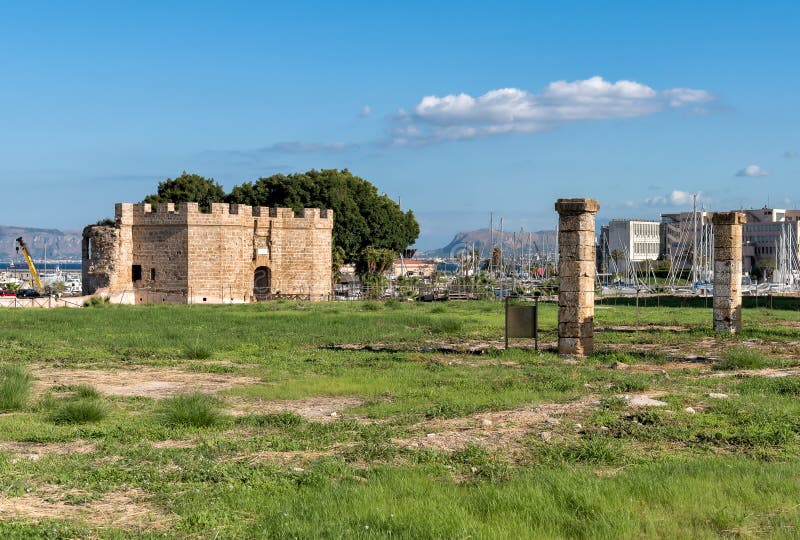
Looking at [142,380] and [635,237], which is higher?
[635,237]

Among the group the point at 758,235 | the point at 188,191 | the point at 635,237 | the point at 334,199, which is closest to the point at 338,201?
the point at 334,199

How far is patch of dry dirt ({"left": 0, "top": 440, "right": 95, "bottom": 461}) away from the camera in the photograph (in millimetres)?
8672

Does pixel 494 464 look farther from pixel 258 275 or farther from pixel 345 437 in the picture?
pixel 258 275

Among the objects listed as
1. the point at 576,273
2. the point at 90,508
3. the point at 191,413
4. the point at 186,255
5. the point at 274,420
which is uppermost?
the point at 186,255

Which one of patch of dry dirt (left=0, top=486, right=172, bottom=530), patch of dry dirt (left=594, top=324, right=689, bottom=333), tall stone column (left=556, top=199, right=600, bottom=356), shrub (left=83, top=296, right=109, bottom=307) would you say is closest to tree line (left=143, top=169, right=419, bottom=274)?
shrub (left=83, top=296, right=109, bottom=307)

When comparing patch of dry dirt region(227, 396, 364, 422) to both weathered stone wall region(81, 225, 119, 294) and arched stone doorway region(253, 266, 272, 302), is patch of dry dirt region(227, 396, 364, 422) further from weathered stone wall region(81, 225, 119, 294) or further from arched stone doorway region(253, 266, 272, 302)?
arched stone doorway region(253, 266, 272, 302)

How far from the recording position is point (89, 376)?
48.3 feet

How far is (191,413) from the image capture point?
32.8 feet

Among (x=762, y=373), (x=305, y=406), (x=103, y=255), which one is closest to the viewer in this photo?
(x=305, y=406)

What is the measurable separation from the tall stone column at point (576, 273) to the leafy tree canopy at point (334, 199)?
41.7 meters

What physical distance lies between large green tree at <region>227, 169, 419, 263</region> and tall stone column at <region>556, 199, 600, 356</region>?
41.6 m

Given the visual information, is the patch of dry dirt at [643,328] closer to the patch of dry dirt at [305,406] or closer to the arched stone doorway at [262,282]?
the patch of dry dirt at [305,406]

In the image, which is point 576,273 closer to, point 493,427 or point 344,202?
point 493,427

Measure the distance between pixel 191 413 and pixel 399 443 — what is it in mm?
2702
